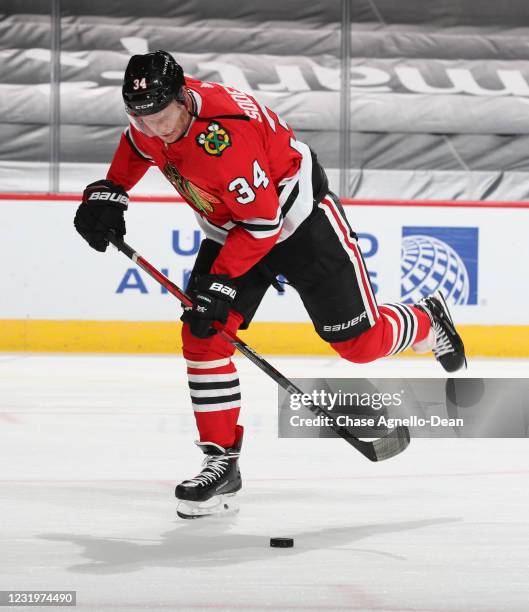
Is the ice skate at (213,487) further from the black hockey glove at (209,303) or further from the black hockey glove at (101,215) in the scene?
the black hockey glove at (101,215)

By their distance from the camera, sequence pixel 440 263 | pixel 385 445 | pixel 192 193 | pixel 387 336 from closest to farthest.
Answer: pixel 192 193
pixel 385 445
pixel 387 336
pixel 440 263

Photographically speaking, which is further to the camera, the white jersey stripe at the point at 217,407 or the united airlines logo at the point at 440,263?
the united airlines logo at the point at 440,263

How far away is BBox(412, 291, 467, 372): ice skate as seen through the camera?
3738mm

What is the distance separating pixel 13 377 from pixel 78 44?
11.1 feet

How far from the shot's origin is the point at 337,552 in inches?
94.5

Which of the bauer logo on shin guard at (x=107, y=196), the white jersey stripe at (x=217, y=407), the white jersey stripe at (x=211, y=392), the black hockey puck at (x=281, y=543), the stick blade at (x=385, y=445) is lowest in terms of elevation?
the black hockey puck at (x=281, y=543)

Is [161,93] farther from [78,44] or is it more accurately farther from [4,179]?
[78,44]

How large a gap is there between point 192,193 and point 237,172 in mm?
230

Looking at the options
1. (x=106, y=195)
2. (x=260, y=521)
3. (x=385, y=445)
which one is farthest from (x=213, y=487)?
(x=106, y=195)

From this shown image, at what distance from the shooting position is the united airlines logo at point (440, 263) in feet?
23.0

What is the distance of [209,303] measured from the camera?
2.75 metres

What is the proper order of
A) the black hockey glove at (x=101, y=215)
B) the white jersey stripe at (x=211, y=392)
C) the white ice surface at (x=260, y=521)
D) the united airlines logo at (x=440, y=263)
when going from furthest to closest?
the united airlines logo at (x=440, y=263) < the black hockey glove at (x=101, y=215) < the white jersey stripe at (x=211, y=392) < the white ice surface at (x=260, y=521)

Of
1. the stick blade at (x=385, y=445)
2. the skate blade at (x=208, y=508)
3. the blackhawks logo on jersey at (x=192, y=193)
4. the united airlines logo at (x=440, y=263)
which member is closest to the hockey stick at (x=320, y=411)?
the stick blade at (x=385, y=445)

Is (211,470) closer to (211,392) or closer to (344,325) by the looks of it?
(211,392)
